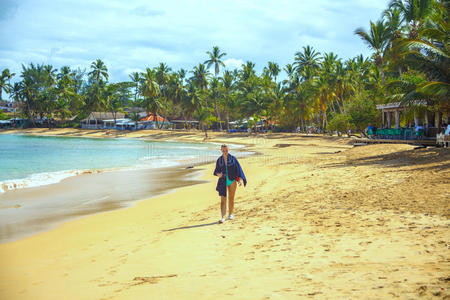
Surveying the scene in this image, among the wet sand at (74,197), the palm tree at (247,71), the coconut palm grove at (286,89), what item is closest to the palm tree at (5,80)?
the coconut palm grove at (286,89)

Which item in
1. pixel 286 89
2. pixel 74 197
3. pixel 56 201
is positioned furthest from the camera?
pixel 286 89

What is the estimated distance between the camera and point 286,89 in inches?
2266

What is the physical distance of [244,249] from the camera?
470cm

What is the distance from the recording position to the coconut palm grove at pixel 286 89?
2092 cm

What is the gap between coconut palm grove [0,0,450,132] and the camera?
2092 cm

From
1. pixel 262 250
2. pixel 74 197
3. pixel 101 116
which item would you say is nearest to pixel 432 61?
pixel 262 250

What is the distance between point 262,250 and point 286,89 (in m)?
55.0

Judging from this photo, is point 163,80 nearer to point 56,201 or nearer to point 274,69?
point 274,69

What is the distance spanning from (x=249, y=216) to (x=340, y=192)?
248cm

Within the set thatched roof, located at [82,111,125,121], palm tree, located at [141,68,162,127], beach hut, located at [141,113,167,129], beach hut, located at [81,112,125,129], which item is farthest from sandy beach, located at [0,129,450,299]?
thatched roof, located at [82,111,125,121]

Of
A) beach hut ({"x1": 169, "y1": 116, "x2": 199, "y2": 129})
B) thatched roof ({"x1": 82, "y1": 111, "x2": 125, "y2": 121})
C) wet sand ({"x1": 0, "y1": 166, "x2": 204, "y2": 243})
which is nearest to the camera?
wet sand ({"x1": 0, "y1": 166, "x2": 204, "y2": 243})

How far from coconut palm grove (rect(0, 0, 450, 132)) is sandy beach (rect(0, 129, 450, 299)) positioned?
9322 millimetres

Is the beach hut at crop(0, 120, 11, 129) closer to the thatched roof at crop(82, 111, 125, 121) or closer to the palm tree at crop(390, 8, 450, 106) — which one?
the thatched roof at crop(82, 111, 125, 121)

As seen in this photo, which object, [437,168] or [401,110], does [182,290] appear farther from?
[401,110]
